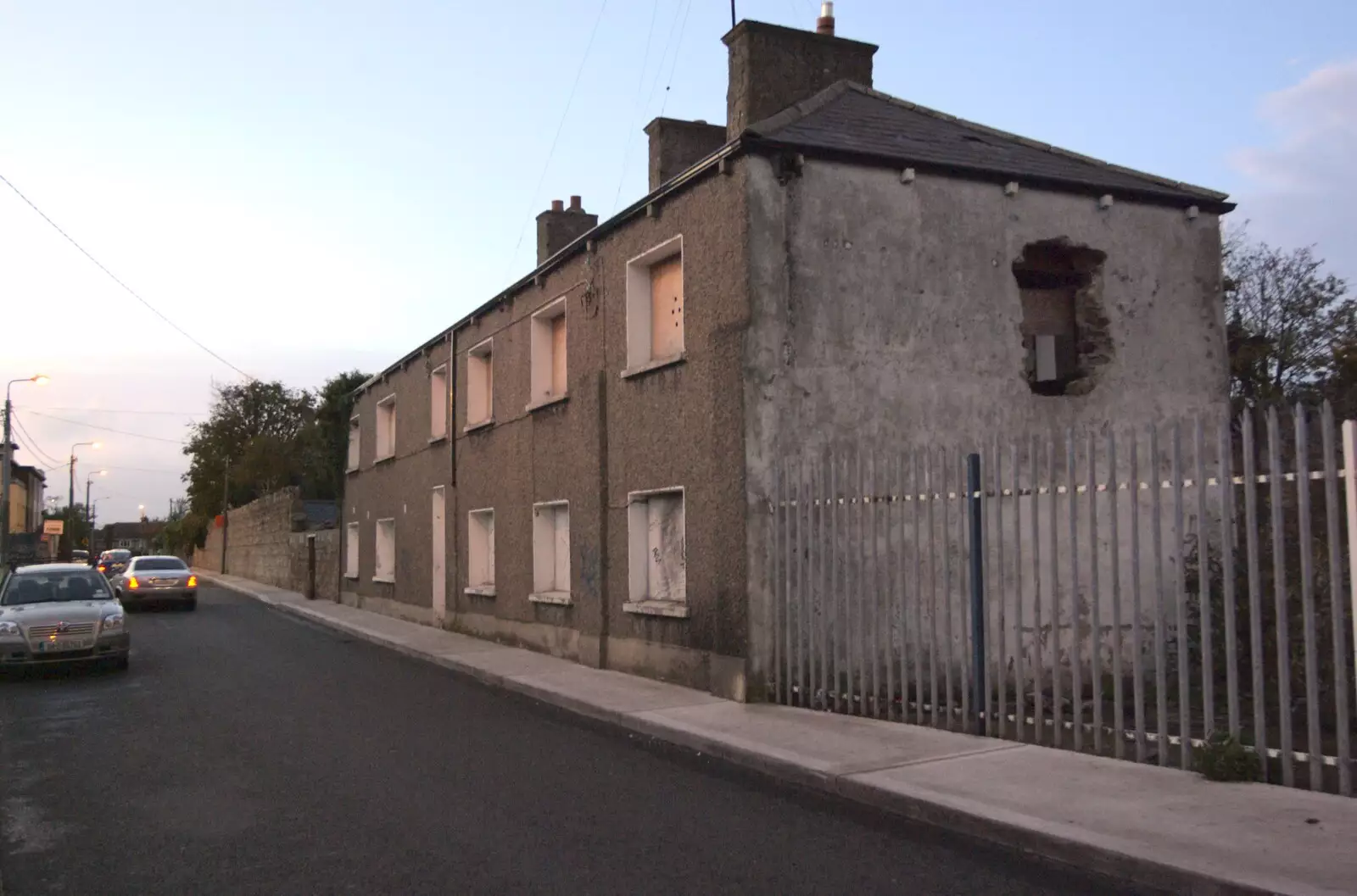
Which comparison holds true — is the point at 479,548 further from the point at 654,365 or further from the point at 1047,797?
the point at 1047,797

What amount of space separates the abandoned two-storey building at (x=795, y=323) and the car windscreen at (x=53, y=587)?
6.00 meters

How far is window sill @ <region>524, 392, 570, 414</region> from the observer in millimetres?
15411

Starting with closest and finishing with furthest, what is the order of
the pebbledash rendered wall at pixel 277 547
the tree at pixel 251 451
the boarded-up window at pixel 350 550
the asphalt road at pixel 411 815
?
the asphalt road at pixel 411 815 < the boarded-up window at pixel 350 550 < the pebbledash rendered wall at pixel 277 547 < the tree at pixel 251 451

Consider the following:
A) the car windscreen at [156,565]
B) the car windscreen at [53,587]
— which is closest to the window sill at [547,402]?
the car windscreen at [53,587]

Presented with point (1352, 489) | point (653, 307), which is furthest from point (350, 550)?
point (1352, 489)

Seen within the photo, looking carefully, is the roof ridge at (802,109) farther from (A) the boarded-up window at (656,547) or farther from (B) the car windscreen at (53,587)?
(B) the car windscreen at (53,587)

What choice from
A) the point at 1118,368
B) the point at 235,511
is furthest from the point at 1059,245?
the point at 235,511

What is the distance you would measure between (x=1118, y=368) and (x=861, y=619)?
528 cm

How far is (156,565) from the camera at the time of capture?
29719mm

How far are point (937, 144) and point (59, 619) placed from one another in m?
12.0

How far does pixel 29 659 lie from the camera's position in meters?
13.5

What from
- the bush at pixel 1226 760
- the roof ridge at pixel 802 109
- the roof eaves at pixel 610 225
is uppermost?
the roof ridge at pixel 802 109

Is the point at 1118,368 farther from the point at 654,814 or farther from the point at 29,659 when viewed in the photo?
the point at 29,659

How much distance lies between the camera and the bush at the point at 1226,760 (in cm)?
644
